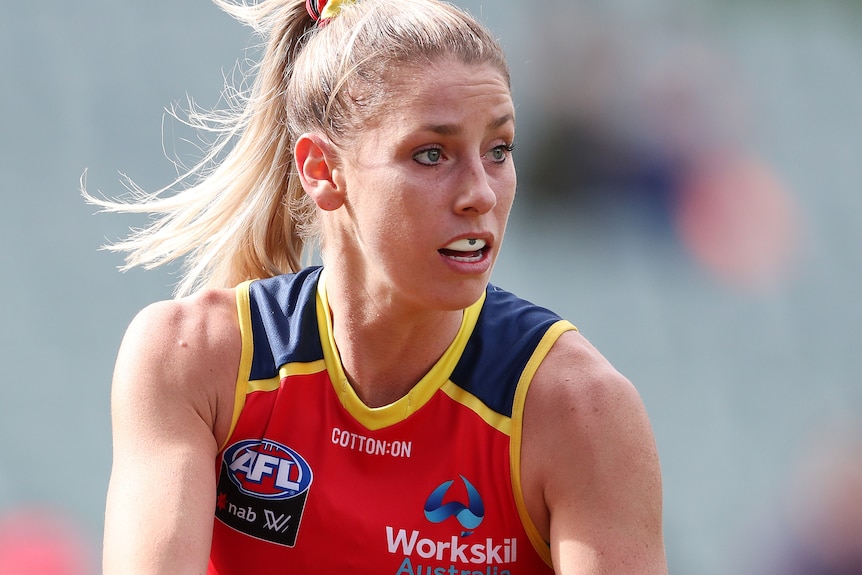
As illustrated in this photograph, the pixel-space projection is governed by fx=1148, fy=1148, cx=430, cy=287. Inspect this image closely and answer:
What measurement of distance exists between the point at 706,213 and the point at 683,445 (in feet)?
3.07

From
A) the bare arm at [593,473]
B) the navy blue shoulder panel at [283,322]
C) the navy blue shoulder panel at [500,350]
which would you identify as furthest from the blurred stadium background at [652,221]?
the bare arm at [593,473]

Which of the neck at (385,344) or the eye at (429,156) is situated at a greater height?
the eye at (429,156)

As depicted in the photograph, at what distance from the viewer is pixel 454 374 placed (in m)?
2.19

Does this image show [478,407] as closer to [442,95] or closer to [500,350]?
[500,350]

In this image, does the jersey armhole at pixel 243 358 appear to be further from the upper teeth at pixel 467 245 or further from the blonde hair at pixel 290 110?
the upper teeth at pixel 467 245

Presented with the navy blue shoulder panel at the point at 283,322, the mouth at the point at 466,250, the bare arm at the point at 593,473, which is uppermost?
the mouth at the point at 466,250

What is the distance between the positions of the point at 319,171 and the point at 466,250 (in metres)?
0.38

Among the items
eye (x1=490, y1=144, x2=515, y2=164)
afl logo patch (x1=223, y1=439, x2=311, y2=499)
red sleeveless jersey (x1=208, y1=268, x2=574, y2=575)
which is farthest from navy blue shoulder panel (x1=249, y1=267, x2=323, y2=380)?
eye (x1=490, y1=144, x2=515, y2=164)

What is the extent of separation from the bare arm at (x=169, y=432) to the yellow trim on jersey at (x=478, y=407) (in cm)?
41

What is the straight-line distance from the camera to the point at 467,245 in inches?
78.5

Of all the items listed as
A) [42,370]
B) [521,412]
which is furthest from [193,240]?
[42,370]

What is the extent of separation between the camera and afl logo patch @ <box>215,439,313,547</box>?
213cm

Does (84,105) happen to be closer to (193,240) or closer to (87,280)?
(87,280)

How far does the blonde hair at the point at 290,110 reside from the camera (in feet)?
6.81
